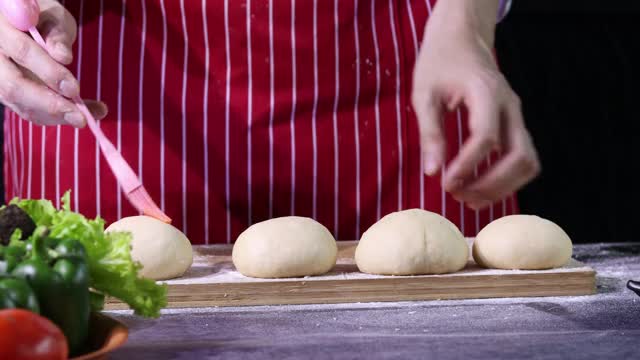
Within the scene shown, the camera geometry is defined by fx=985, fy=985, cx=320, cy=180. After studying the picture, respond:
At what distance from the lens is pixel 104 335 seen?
3.53 ft

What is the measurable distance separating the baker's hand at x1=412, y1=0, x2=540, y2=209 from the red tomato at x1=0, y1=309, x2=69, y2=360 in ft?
1.47

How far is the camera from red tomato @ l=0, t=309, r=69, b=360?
0.91 meters

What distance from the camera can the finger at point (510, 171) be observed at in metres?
1.14

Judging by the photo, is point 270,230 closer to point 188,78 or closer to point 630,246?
point 188,78

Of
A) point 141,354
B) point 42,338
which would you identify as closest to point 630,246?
point 141,354

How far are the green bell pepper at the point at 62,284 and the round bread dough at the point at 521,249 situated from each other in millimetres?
767

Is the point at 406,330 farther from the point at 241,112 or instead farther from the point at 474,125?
the point at 241,112

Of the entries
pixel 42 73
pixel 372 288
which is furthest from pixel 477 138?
pixel 42 73

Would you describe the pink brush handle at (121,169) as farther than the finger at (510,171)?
Yes

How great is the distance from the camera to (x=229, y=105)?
2.11 m

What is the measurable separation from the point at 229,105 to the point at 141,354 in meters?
1.03

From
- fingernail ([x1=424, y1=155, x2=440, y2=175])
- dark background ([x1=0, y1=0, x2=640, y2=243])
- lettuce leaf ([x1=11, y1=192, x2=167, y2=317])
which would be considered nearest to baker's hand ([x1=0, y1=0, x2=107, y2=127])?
lettuce leaf ([x1=11, y1=192, x2=167, y2=317])

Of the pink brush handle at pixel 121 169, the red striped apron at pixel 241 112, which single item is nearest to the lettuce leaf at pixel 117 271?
the pink brush handle at pixel 121 169

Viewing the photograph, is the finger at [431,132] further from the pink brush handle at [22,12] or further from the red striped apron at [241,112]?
the red striped apron at [241,112]
